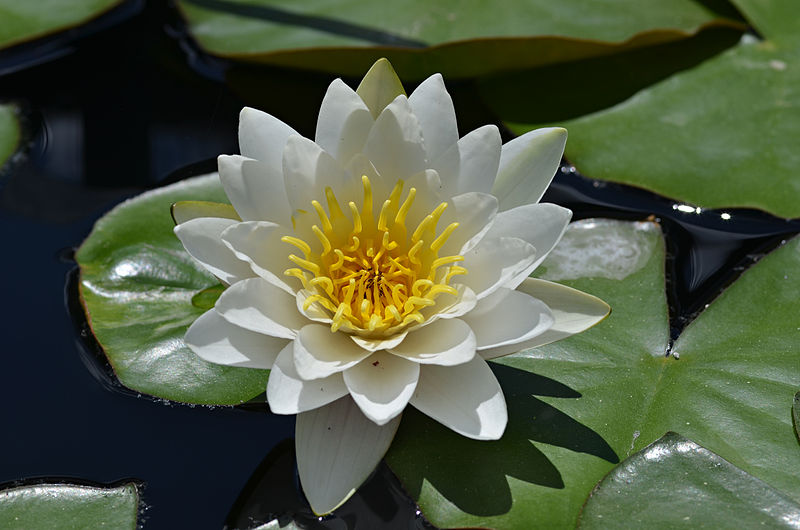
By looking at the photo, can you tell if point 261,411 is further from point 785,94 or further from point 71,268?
point 785,94

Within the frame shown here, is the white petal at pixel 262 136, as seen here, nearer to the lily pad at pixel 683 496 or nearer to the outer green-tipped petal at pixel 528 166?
the outer green-tipped petal at pixel 528 166

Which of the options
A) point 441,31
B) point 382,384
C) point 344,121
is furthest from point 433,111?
point 441,31

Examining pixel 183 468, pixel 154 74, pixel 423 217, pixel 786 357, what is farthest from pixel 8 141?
pixel 786 357

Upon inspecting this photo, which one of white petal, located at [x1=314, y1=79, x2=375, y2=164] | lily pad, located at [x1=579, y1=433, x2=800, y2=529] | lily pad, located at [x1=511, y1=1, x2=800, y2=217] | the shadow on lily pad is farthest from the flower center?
lily pad, located at [x1=511, y1=1, x2=800, y2=217]

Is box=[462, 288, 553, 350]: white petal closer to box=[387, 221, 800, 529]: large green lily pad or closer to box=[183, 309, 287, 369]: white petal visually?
box=[387, 221, 800, 529]: large green lily pad

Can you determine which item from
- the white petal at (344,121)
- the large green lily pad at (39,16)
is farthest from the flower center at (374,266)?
the large green lily pad at (39,16)
